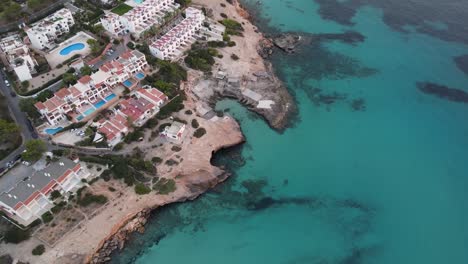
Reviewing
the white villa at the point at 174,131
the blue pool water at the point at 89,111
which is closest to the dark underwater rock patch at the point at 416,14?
the white villa at the point at 174,131

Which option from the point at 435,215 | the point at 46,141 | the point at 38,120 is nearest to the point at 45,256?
the point at 46,141

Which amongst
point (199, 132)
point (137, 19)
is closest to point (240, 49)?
point (137, 19)

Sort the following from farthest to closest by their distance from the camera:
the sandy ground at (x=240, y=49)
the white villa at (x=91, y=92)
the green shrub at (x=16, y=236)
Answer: the sandy ground at (x=240, y=49) < the white villa at (x=91, y=92) < the green shrub at (x=16, y=236)

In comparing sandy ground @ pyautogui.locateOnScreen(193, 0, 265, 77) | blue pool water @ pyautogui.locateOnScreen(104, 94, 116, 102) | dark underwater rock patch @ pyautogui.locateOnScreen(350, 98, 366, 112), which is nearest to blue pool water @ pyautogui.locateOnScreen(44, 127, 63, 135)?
blue pool water @ pyautogui.locateOnScreen(104, 94, 116, 102)

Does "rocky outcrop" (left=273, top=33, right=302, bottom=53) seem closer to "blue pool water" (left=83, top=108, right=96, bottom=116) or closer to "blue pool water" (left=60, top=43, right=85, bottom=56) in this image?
"blue pool water" (left=60, top=43, right=85, bottom=56)

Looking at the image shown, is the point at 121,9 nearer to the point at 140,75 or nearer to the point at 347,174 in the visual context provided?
the point at 140,75

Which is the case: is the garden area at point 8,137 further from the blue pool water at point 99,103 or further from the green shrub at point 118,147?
the green shrub at point 118,147

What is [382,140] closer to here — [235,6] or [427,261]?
[427,261]
